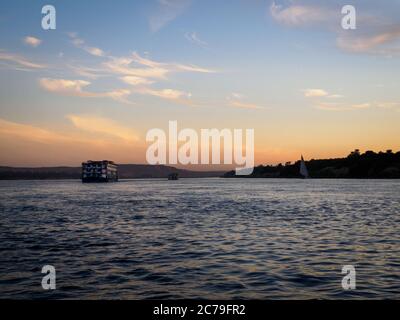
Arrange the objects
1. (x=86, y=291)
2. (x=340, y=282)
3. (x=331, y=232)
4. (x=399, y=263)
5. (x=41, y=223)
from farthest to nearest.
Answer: (x=41, y=223) < (x=331, y=232) < (x=399, y=263) < (x=340, y=282) < (x=86, y=291)

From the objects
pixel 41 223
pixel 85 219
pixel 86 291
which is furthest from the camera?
pixel 85 219

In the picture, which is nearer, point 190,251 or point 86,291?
point 86,291

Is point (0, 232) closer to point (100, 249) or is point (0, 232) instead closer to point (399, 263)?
point (100, 249)

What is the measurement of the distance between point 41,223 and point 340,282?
31215 millimetres

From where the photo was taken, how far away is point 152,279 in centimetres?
1616

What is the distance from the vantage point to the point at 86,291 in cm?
1441

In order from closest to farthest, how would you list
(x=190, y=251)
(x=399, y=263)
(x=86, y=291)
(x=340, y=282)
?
(x=86, y=291)
(x=340, y=282)
(x=399, y=263)
(x=190, y=251)
